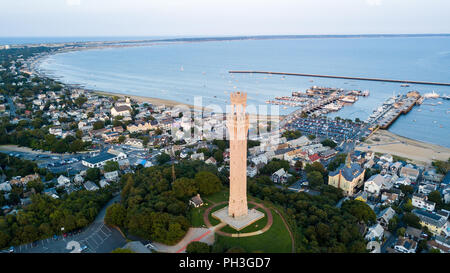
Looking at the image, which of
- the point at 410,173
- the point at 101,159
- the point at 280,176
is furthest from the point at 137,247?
the point at 410,173

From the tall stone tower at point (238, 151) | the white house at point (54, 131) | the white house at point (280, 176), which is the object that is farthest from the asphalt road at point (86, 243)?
the white house at point (54, 131)

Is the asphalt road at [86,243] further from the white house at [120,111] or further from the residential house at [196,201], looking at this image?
the white house at [120,111]

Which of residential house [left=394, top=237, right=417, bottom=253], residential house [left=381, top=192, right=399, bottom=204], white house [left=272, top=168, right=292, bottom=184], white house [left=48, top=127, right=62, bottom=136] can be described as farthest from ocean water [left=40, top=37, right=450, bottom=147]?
residential house [left=394, top=237, right=417, bottom=253]

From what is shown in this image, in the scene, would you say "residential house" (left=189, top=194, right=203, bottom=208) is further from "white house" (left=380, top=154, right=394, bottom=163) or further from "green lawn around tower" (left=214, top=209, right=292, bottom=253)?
"white house" (left=380, top=154, right=394, bottom=163)
